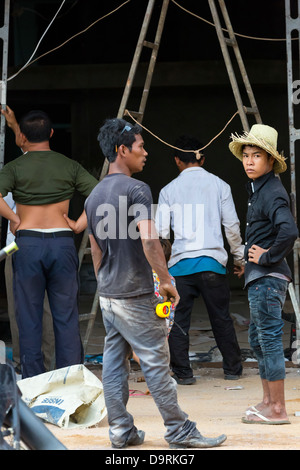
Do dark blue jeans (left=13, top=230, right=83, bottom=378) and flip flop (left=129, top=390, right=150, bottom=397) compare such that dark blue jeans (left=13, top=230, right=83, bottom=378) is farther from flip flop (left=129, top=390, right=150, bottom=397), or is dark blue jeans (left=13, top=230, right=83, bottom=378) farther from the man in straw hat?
the man in straw hat

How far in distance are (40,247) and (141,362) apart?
6.20 feet

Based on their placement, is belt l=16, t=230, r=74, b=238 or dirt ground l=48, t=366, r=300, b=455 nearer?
dirt ground l=48, t=366, r=300, b=455

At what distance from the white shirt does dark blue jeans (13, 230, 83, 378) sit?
110 cm

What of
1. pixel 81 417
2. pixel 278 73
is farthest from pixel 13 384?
pixel 278 73

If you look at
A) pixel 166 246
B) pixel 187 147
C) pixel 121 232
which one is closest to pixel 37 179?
pixel 166 246

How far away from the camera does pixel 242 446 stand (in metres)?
4.51

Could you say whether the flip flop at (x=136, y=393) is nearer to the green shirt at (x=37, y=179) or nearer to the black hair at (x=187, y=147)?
the green shirt at (x=37, y=179)

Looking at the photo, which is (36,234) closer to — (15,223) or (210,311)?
(15,223)

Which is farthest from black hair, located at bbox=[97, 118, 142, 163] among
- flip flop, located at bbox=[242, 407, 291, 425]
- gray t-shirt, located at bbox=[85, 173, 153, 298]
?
flip flop, located at bbox=[242, 407, 291, 425]

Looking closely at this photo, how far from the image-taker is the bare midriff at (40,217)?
6.02m

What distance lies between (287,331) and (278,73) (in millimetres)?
6065

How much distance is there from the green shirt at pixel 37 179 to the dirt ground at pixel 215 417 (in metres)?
1.73

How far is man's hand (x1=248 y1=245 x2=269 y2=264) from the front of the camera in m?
5.03

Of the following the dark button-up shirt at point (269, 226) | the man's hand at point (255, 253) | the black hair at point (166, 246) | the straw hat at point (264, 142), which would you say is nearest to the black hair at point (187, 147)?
the black hair at point (166, 246)
